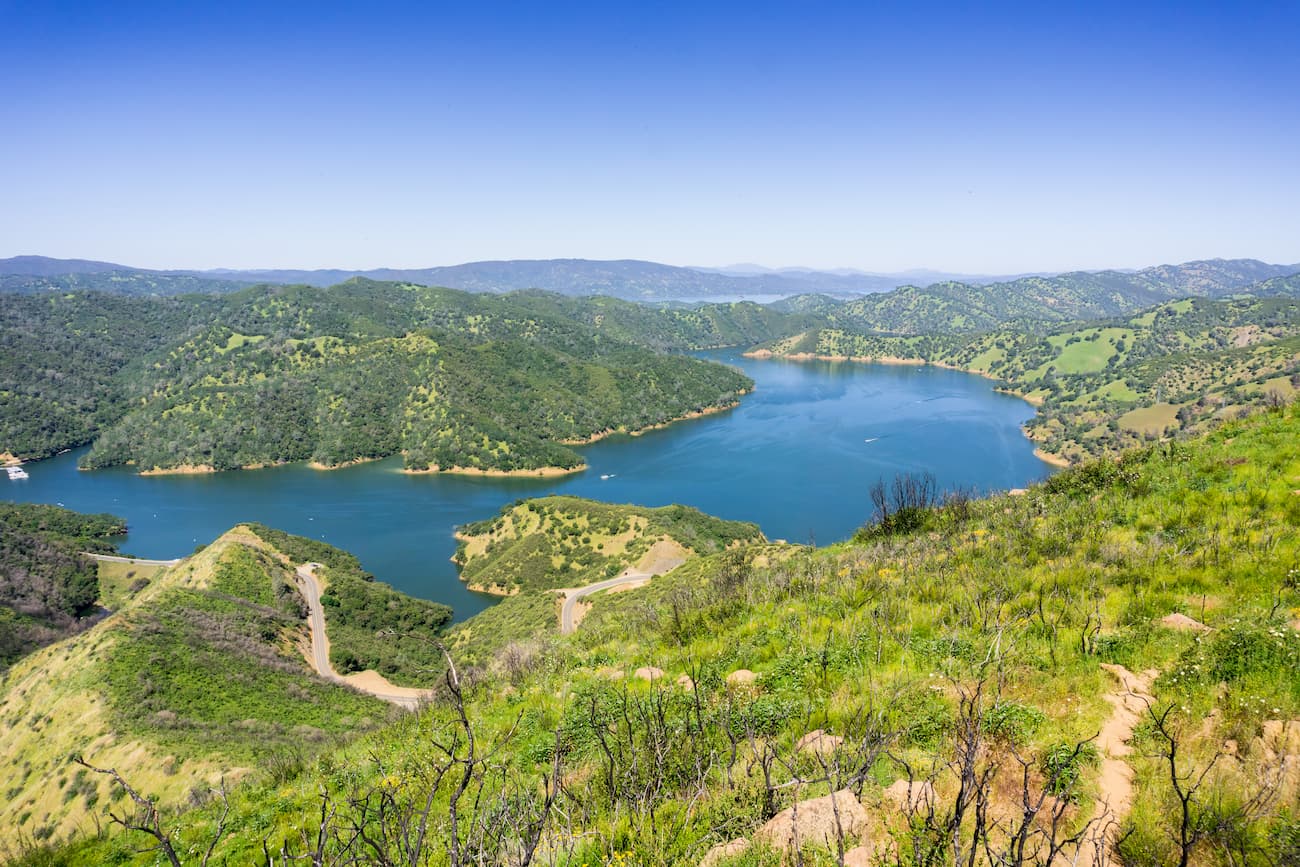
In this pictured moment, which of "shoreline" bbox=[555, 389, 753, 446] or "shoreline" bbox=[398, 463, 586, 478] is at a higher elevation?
"shoreline" bbox=[555, 389, 753, 446]

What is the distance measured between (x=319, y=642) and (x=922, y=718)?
54910 millimetres

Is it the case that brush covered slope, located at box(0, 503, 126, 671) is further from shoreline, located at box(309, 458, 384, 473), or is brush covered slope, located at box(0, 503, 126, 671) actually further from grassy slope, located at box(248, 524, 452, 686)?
shoreline, located at box(309, 458, 384, 473)

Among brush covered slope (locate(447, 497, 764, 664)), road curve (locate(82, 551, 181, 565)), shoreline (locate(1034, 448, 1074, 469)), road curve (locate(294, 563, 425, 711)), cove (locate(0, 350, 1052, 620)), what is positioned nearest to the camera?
road curve (locate(294, 563, 425, 711))

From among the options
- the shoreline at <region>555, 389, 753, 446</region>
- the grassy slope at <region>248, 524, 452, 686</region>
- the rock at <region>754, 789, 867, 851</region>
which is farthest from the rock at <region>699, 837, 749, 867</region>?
Result: the shoreline at <region>555, 389, 753, 446</region>

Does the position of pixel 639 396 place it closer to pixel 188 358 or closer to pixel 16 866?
pixel 188 358

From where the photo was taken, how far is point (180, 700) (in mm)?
29531

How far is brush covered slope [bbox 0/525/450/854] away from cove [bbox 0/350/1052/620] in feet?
79.5

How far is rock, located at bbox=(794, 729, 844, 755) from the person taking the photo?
6.45 m

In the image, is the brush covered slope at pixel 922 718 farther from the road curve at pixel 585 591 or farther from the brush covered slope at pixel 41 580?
the brush covered slope at pixel 41 580

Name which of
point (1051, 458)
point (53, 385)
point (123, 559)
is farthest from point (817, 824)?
point (53, 385)

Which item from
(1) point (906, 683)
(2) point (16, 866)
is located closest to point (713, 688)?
(1) point (906, 683)

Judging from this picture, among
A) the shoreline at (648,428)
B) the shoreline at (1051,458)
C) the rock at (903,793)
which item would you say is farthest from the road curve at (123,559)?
the shoreline at (1051,458)

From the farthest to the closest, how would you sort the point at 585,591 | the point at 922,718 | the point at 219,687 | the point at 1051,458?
the point at 1051,458 → the point at 585,591 → the point at 219,687 → the point at 922,718

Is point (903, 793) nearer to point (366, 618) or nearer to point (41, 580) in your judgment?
point (366, 618)
